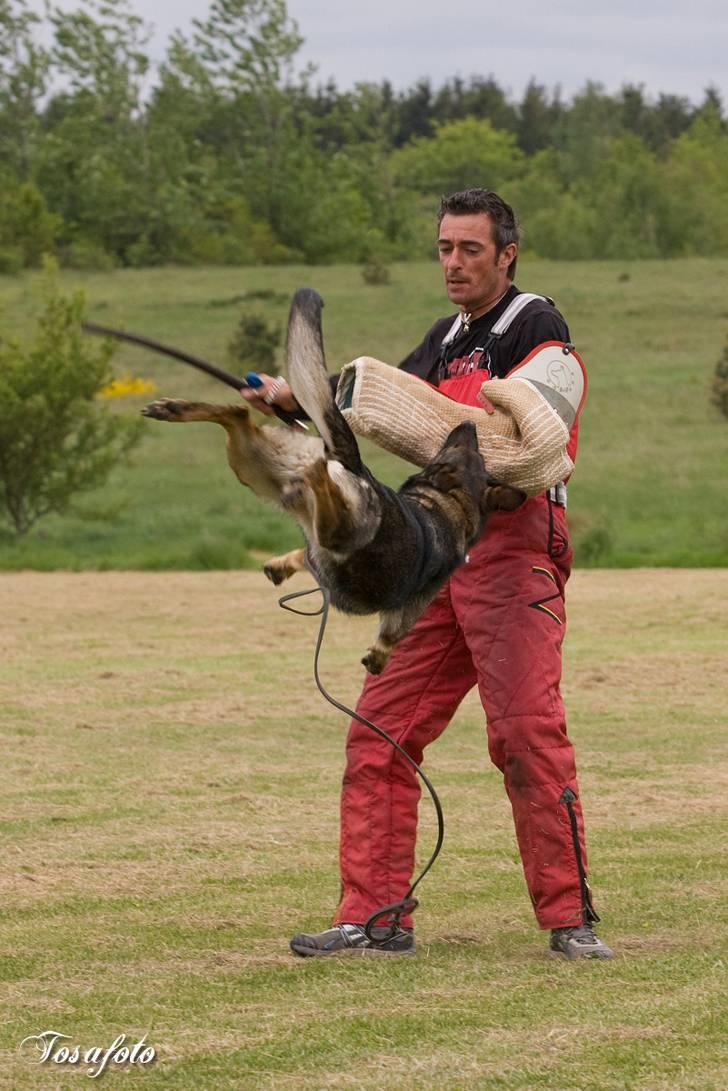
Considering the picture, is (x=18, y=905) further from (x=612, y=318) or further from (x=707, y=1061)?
(x=612, y=318)

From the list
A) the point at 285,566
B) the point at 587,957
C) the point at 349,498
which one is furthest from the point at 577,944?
the point at 349,498

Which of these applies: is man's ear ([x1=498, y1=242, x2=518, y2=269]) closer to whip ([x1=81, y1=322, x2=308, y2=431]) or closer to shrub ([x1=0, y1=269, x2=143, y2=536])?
whip ([x1=81, y1=322, x2=308, y2=431])

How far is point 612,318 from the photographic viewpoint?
45125 mm

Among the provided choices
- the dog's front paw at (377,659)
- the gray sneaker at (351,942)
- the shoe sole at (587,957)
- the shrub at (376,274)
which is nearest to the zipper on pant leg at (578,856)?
the shoe sole at (587,957)

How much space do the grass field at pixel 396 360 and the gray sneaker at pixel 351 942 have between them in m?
15.9

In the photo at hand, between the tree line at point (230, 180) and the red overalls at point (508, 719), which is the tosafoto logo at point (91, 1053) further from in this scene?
the tree line at point (230, 180)

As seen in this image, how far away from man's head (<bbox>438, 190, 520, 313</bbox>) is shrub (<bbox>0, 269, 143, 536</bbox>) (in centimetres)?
→ 1754

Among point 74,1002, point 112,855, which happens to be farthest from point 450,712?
point 112,855

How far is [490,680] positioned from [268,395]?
1.30 m

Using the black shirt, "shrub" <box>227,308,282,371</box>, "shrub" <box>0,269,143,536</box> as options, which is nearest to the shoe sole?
the black shirt

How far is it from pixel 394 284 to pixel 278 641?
35.7 m

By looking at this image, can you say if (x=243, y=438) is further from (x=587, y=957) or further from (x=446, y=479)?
(x=587, y=957)

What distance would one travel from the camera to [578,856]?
18.1 feet

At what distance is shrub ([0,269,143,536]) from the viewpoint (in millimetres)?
23422
